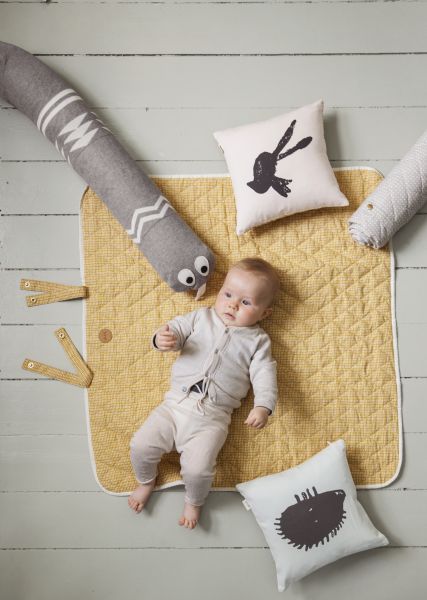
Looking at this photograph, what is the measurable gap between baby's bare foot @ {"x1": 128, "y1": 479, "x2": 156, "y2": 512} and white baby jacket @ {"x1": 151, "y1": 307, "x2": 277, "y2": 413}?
24cm

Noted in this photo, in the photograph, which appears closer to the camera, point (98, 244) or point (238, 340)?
point (238, 340)

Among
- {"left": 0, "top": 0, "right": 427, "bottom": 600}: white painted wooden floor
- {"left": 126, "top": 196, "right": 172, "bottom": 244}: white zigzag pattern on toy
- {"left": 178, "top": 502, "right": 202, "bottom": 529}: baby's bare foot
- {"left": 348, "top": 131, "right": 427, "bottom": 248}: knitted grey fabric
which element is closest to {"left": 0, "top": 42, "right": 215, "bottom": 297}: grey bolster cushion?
{"left": 126, "top": 196, "right": 172, "bottom": 244}: white zigzag pattern on toy

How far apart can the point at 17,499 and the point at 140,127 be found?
Answer: 0.95 meters

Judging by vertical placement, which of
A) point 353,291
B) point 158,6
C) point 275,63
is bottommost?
point 353,291

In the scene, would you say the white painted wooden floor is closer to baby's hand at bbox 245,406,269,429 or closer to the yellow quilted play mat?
the yellow quilted play mat

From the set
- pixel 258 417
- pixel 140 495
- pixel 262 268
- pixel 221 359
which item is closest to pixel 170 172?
pixel 262 268

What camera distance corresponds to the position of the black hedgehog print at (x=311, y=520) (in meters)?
1.32

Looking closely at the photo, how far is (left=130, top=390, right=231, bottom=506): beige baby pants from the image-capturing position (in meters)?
1.30

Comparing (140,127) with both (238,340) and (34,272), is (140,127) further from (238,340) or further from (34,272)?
(238,340)

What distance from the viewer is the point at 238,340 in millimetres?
1330

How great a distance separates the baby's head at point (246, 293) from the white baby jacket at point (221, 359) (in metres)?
0.03

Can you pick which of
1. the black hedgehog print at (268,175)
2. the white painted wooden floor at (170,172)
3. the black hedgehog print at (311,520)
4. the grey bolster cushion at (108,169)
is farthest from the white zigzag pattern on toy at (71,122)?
the black hedgehog print at (311,520)

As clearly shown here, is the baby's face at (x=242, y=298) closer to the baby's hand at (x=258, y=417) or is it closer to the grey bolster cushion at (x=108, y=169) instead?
the grey bolster cushion at (x=108, y=169)

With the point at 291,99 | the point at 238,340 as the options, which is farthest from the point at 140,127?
the point at 238,340
